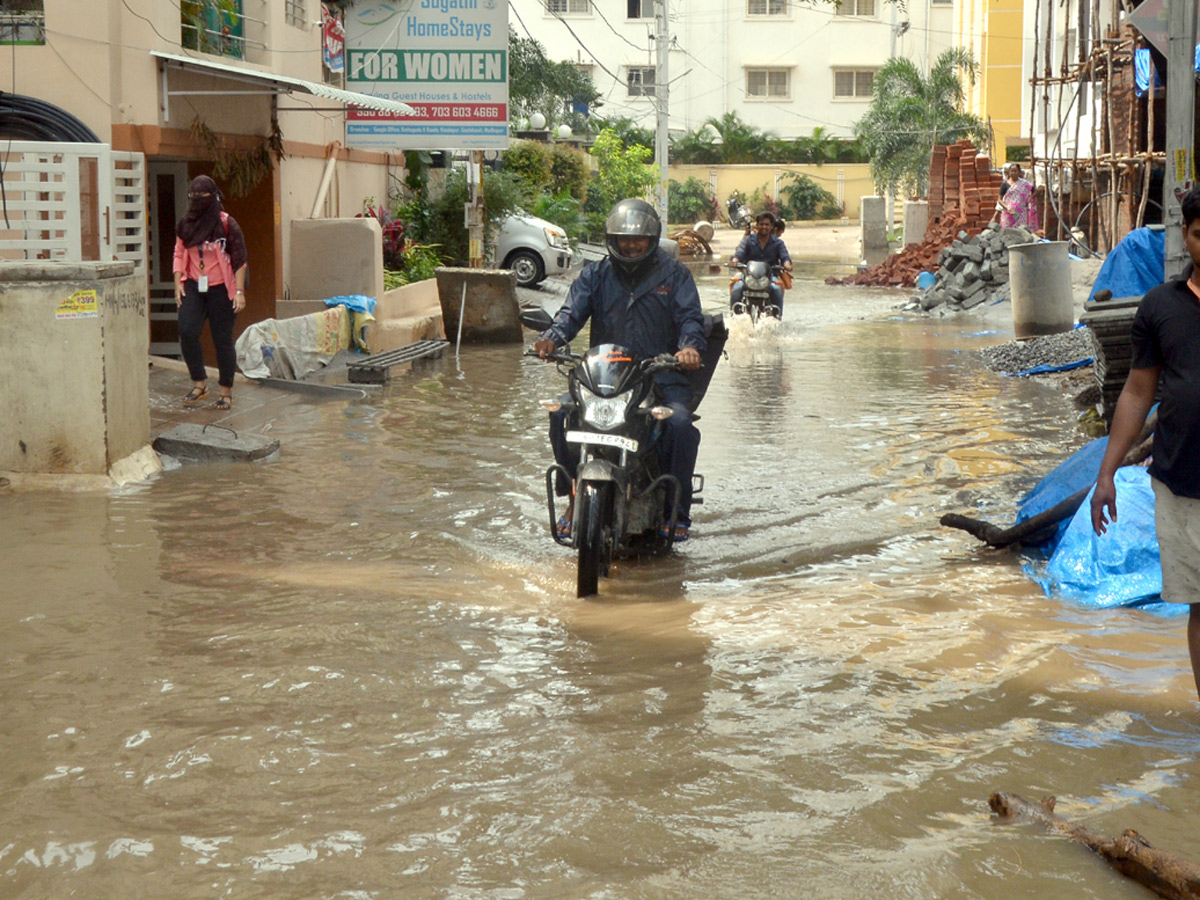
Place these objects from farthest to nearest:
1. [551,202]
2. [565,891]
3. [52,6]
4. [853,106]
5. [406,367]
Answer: [853,106]
[551,202]
[406,367]
[52,6]
[565,891]

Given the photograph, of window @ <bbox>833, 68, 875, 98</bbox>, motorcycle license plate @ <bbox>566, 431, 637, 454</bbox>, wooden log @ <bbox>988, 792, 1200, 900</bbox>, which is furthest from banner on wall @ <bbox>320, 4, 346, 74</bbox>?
window @ <bbox>833, 68, 875, 98</bbox>

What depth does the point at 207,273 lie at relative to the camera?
435 inches

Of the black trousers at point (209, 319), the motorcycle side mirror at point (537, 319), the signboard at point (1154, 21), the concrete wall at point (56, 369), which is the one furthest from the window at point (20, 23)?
the signboard at point (1154, 21)

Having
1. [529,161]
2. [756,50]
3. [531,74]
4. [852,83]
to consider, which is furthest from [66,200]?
[852,83]

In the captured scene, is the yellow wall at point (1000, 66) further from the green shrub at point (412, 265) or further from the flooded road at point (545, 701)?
the flooded road at point (545, 701)

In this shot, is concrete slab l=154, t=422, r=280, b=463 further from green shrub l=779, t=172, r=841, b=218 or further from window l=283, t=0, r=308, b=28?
green shrub l=779, t=172, r=841, b=218

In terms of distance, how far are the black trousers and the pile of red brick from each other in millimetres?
18506

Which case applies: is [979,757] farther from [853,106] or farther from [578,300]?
[853,106]

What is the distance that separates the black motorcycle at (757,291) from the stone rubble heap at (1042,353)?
10.4ft

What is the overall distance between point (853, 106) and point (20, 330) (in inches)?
2127

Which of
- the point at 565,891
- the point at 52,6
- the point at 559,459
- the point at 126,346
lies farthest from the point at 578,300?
the point at 52,6

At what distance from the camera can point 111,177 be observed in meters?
9.19

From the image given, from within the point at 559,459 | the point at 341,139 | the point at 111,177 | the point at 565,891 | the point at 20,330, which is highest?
the point at 341,139

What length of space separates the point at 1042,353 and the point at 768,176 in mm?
42340
